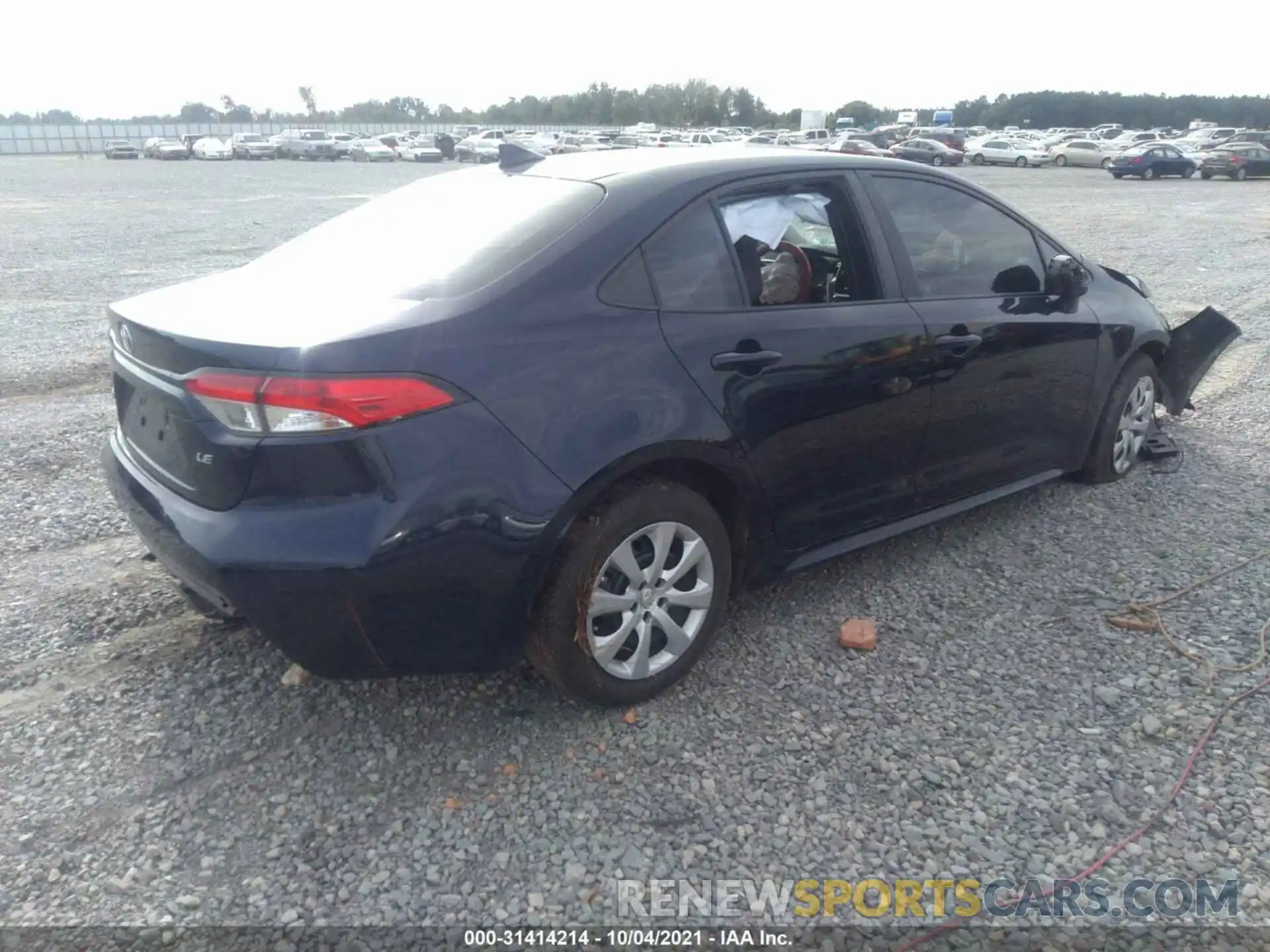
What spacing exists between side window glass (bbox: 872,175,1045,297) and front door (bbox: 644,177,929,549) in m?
0.21

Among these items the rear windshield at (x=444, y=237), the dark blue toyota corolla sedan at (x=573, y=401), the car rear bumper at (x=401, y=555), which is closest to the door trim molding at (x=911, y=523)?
the dark blue toyota corolla sedan at (x=573, y=401)

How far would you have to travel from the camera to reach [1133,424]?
16.9 feet

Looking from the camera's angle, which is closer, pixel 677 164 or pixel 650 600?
pixel 650 600

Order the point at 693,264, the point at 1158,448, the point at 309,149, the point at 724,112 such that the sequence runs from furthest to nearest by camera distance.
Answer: the point at 724,112 → the point at 309,149 → the point at 1158,448 → the point at 693,264

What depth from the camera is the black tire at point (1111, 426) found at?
492cm

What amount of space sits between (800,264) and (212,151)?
196ft

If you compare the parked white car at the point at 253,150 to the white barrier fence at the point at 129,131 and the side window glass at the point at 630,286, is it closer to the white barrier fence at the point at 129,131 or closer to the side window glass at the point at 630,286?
the white barrier fence at the point at 129,131

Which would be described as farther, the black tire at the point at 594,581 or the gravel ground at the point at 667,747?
the black tire at the point at 594,581

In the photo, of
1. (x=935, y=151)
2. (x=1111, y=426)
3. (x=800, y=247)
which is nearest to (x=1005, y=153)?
(x=935, y=151)

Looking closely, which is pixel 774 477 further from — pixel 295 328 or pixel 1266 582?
pixel 1266 582

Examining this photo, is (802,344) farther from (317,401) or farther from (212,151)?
(212,151)

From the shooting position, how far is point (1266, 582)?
4098 millimetres

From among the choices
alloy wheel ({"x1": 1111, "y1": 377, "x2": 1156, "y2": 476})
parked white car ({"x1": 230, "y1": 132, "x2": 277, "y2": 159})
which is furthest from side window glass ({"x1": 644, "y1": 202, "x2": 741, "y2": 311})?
parked white car ({"x1": 230, "y1": 132, "x2": 277, "y2": 159})

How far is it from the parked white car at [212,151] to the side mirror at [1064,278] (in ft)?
193
